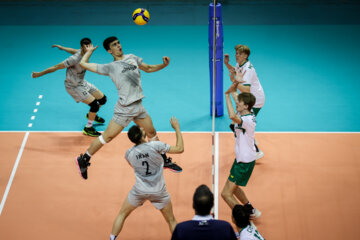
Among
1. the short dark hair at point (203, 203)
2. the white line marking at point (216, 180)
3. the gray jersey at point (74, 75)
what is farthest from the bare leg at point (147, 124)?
the short dark hair at point (203, 203)

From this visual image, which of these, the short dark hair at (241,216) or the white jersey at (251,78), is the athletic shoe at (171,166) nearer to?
the white jersey at (251,78)

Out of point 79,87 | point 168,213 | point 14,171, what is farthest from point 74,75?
point 168,213

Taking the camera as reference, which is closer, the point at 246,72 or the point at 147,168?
the point at 147,168

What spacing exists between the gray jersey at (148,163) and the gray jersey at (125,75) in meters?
1.91

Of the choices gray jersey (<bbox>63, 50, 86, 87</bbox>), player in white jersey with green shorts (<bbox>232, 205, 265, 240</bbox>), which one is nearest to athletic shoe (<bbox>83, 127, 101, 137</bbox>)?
gray jersey (<bbox>63, 50, 86, 87</bbox>)

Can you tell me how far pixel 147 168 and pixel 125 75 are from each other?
2230 millimetres

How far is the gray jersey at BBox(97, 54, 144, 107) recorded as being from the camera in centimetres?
858

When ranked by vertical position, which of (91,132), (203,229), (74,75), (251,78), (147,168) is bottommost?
(203,229)

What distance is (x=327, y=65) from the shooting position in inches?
518

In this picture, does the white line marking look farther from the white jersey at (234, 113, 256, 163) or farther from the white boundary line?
the white boundary line

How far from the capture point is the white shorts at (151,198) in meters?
7.11

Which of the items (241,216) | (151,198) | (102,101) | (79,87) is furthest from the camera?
(102,101)

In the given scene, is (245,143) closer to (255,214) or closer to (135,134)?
(255,214)

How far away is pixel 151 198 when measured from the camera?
283 inches
